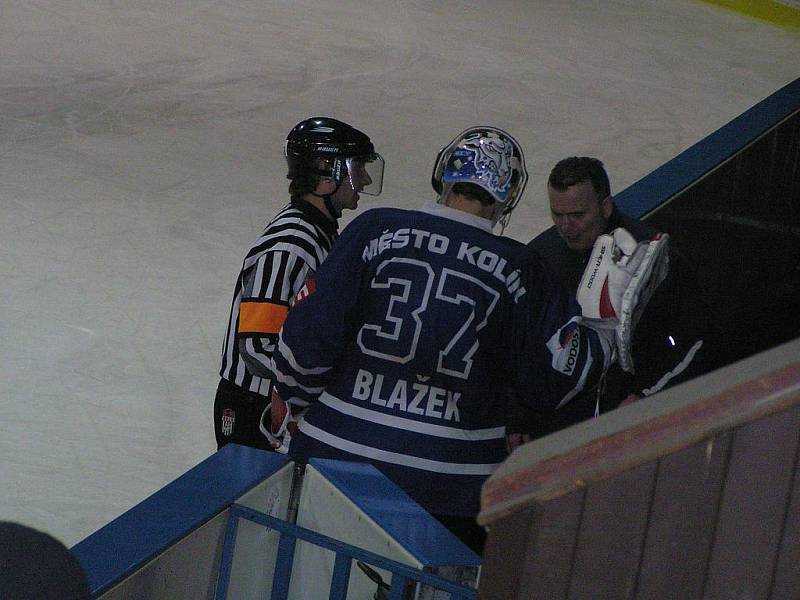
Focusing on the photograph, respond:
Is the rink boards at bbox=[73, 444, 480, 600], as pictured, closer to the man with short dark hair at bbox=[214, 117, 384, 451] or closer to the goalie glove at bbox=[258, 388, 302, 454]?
the goalie glove at bbox=[258, 388, 302, 454]

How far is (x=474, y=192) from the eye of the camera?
2037 mm

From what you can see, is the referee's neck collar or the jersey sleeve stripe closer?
the jersey sleeve stripe

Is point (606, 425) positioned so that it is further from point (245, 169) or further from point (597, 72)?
point (597, 72)

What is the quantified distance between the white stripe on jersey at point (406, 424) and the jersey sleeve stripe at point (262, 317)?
0.37 meters

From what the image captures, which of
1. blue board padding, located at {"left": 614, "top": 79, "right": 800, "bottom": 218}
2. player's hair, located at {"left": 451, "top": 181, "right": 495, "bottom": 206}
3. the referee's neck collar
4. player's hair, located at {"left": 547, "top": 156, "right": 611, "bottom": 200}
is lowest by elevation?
player's hair, located at {"left": 451, "top": 181, "right": 495, "bottom": 206}

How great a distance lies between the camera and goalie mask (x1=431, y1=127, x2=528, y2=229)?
2.05 m

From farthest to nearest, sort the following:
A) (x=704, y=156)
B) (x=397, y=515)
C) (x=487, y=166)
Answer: (x=704, y=156) < (x=487, y=166) < (x=397, y=515)

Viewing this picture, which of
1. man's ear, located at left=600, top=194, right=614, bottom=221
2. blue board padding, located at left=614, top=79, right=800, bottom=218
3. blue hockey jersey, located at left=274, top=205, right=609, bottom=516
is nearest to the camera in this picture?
blue hockey jersey, located at left=274, top=205, right=609, bottom=516

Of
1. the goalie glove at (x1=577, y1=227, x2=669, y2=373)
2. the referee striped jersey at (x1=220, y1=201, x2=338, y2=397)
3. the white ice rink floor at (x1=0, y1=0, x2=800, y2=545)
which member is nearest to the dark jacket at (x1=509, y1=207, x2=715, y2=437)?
the goalie glove at (x1=577, y1=227, x2=669, y2=373)

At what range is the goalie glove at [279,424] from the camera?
2.26 meters

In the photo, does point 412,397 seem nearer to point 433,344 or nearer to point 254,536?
point 433,344

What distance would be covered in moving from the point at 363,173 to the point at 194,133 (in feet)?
12.6

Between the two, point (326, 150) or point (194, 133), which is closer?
point (326, 150)

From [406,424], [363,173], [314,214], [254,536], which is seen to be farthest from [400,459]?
[363,173]
